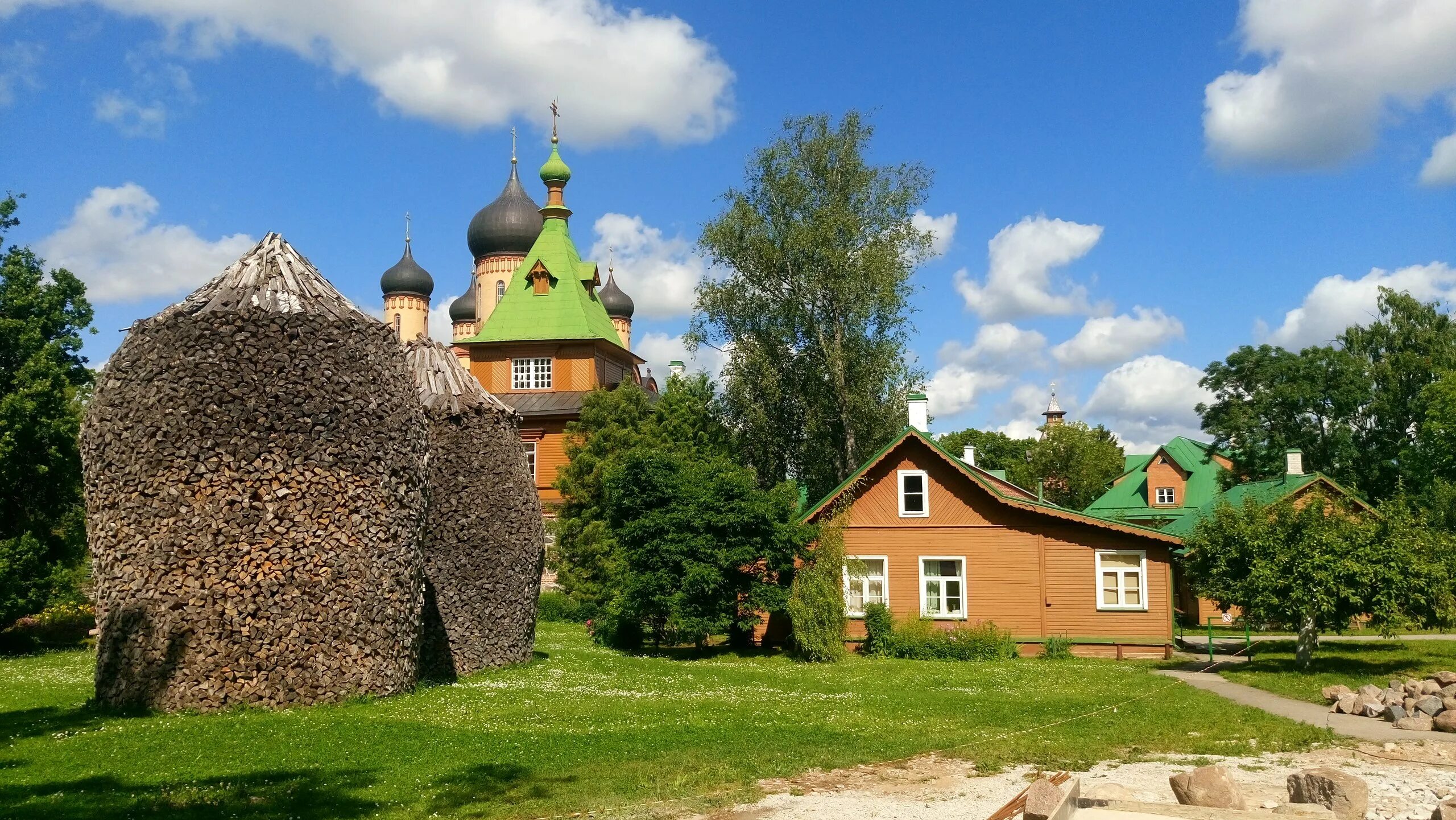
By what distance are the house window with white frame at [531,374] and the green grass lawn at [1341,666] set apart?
104 feet

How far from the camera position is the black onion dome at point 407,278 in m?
75.1

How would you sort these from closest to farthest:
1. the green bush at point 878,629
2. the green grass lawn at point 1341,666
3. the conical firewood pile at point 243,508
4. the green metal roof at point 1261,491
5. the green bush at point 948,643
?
1. the conical firewood pile at point 243,508
2. the green grass lawn at point 1341,666
3. the green bush at point 948,643
4. the green bush at point 878,629
5. the green metal roof at point 1261,491

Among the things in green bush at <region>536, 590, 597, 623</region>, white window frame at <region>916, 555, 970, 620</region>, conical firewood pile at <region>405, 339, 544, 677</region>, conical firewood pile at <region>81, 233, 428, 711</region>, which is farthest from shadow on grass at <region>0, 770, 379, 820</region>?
green bush at <region>536, 590, 597, 623</region>

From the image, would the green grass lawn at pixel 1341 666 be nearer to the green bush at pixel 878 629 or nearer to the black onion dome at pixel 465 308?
the green bush at pixel 878 629

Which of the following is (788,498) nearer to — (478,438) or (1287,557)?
(478,438)

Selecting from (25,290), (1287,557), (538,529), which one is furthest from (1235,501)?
(25,290)

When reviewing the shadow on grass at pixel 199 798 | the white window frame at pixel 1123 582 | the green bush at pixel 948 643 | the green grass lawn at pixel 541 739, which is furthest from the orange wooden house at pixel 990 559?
the shadow on grass at pixel 199 798

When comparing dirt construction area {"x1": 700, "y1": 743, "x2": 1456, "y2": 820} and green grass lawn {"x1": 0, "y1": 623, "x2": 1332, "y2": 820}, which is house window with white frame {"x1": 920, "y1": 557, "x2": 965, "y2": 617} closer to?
green grass lawn {"x1": 0, "y1": 623, "x2": 1332, "y2": 820}

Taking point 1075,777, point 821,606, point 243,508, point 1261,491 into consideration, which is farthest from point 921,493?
point 1261,491

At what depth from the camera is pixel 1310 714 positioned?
15734 mm

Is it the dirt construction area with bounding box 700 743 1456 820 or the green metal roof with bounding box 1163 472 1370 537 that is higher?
the green metal roof with bounding box 1163 472 1370 537

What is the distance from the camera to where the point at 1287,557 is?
20484mm

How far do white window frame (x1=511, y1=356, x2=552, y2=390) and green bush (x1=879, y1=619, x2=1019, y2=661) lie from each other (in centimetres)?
2669

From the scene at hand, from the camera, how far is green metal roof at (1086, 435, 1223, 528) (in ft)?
151
